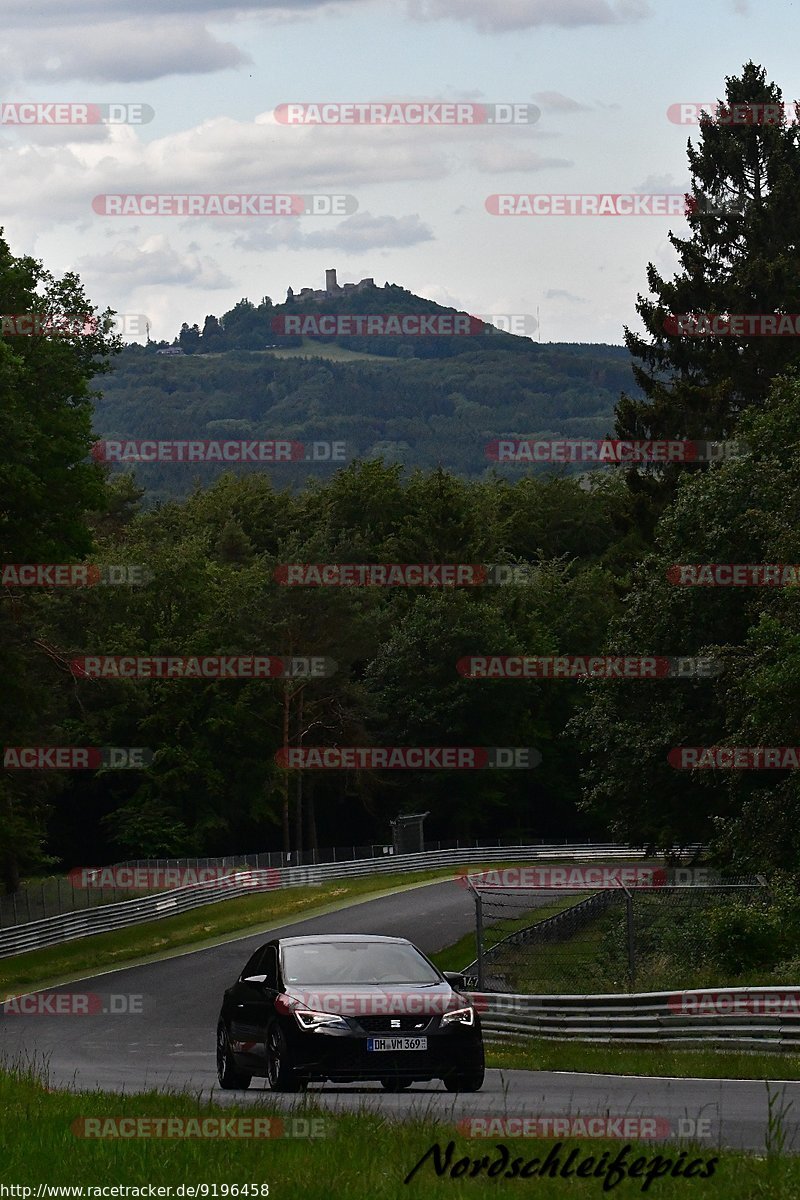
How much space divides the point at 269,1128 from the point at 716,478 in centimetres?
3227

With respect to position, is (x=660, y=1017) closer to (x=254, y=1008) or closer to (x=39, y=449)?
(x=254, y=1008)

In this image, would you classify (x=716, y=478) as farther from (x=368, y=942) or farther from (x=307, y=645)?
(x=307, y=645)

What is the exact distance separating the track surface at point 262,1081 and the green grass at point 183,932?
1468mm

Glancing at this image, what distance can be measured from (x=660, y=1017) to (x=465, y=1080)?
5.31m

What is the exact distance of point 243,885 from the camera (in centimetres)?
6103

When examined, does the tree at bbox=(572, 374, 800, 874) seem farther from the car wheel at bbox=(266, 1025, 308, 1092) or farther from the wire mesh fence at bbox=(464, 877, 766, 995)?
the car wheel at bbox=(266, 1025, 308, 1092)

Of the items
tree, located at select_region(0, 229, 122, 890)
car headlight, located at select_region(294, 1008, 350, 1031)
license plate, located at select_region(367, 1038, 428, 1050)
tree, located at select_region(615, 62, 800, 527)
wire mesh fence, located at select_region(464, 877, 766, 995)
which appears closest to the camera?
license plate, located at select_region(367, 1038, 428, 1050)

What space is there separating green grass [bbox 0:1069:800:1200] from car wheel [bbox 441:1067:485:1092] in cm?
338

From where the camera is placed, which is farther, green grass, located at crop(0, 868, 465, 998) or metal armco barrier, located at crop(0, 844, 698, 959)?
metal armco barrier, located at crop(0, 844, 698, 959)

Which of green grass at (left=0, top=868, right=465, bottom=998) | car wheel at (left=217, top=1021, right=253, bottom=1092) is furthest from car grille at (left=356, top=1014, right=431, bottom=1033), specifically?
green grass at (left=0, top=868, right=465, bottom=998)

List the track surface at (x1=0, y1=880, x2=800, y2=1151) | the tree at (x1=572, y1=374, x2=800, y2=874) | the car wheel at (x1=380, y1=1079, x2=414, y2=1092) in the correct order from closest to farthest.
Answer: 1. the track surface at (x1=0, y1=880, x2=800, y2=1151)
2. the car wheel at (x1=380, y1=1079, x2=414, y2=1092)
3. the tree at (x1=572, y1=374, x2=800, y2=874)

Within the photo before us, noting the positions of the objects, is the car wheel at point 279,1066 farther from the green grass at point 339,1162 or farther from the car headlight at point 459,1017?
the green grass at point 339,1162

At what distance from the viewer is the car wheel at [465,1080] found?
550 inches

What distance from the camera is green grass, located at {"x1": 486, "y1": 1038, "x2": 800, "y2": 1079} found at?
1513 cm
